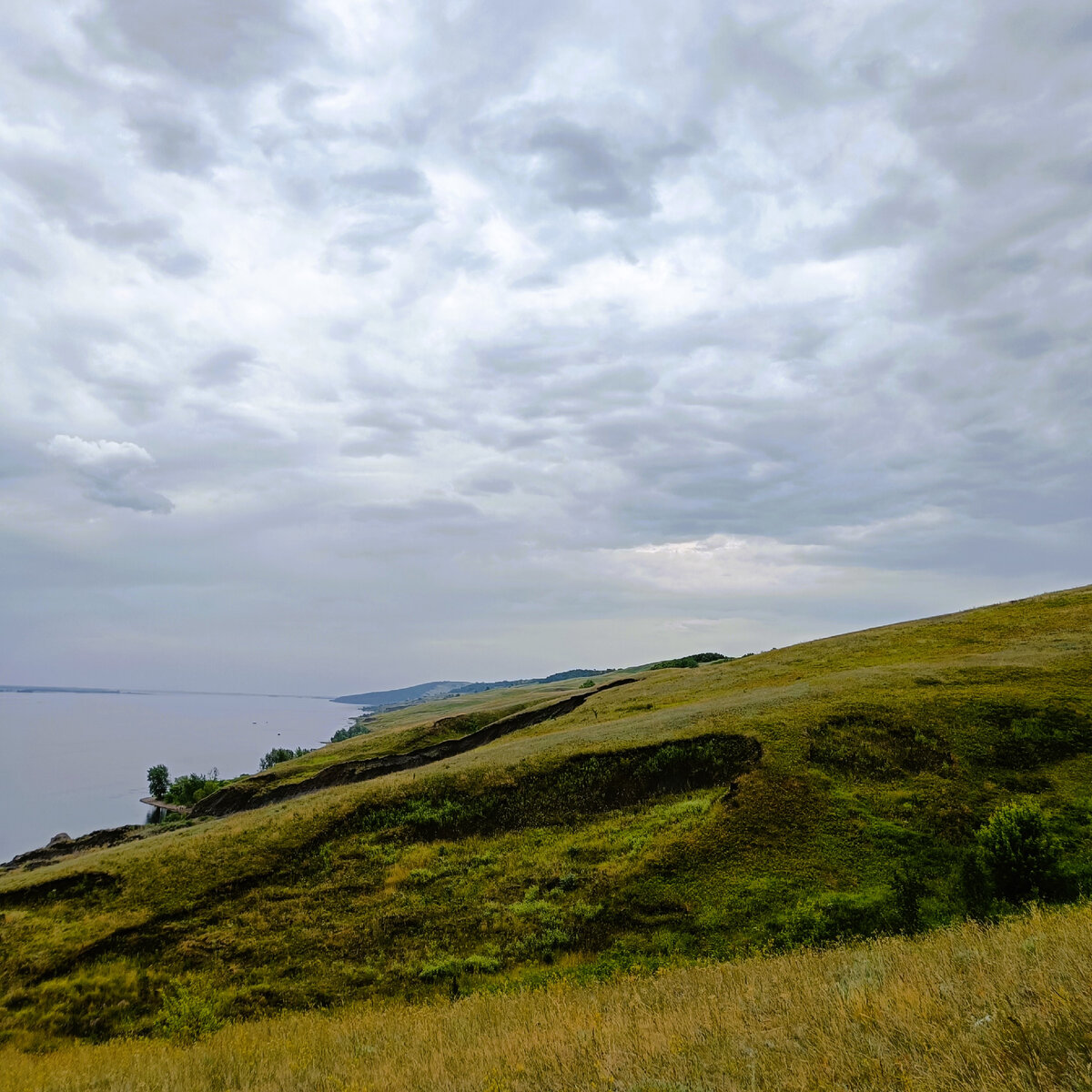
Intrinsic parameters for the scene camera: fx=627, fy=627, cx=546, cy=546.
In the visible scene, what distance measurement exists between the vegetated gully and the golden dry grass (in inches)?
1745

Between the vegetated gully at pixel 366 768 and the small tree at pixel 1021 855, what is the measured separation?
43.7m

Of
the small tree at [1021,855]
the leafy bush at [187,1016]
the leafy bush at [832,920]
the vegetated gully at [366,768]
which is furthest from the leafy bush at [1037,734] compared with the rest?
the vegetated gully at [366,768]

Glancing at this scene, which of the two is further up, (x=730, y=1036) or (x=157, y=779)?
(x=730, y=1036)

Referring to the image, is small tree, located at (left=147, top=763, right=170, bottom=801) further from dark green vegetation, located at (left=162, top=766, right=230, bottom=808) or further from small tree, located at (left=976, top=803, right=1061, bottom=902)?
small tree, located at (left=976, top=803, right=1061, bottom=902)

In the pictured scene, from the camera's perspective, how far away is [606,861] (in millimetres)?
25219

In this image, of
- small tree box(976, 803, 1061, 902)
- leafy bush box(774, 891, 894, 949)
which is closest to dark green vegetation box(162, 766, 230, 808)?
leafy bush box(774, 891, 894, 949)

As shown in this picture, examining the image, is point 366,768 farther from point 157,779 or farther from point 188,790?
point 157,779

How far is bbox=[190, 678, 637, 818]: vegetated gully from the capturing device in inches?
2395

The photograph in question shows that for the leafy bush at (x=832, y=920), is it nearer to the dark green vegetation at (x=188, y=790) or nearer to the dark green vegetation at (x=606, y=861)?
the dark green vegetation at (x=606, y=861)

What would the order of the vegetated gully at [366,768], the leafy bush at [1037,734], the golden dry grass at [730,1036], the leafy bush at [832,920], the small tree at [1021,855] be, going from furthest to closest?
the vegetated gully at [366,768] → the leafy bush at [1037,734] → the small tree at [1021,855] → the leafy bush at [832,920] → the golden dry grass at [730,1036]

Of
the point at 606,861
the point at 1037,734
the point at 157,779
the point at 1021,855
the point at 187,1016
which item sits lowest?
the point at 157,779

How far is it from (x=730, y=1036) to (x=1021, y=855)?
16324 millimetres

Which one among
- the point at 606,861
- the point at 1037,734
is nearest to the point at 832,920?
the point at 606,861

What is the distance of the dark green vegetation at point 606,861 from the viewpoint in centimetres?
1981
